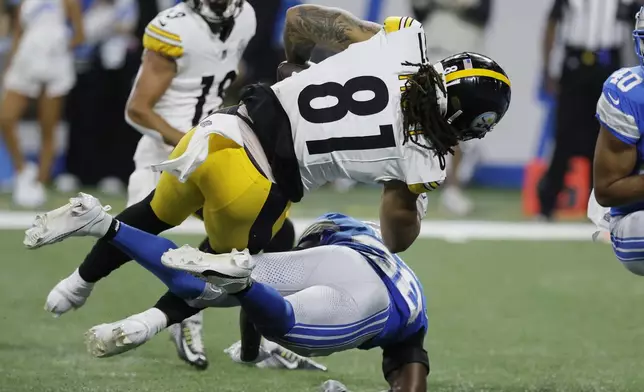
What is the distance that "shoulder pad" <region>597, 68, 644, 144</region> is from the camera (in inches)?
157

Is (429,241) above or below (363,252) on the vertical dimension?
below

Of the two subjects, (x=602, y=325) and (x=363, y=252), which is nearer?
(x=363, y=252)

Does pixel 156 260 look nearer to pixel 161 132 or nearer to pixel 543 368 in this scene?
pixel 161 132

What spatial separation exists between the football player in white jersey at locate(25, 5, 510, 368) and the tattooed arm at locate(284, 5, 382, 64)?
5.7 inches

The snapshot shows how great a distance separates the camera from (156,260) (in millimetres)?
3334

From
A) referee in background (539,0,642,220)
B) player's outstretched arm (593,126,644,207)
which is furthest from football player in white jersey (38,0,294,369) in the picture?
referee in background (539,0,642,220)

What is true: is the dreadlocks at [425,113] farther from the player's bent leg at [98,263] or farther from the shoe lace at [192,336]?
the shoe lace at [192,336]

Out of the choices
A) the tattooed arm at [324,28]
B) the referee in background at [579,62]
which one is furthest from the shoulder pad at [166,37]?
the referee in background at [579,62]

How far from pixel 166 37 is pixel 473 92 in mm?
1789

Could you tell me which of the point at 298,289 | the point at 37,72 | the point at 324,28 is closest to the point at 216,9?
the point at 324,28

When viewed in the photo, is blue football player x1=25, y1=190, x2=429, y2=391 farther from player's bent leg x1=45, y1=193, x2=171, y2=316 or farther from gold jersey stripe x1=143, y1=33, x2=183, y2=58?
gold jersey stripe x1=143, y1=33, x2=183, y2=58

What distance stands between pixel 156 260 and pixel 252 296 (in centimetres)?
33

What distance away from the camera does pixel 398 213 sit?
11.5ft

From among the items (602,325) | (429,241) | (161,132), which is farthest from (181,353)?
(429,241)
